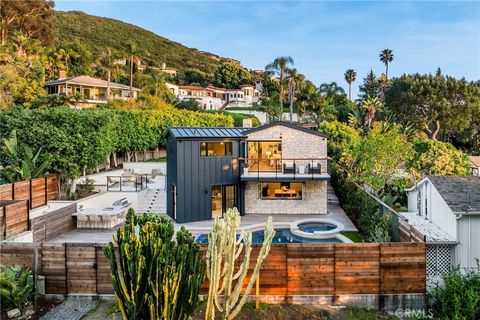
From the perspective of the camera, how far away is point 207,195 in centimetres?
2075

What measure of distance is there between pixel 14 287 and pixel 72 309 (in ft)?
5.74

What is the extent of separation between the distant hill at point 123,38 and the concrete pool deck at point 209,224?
111047 millimetres

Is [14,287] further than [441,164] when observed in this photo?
No

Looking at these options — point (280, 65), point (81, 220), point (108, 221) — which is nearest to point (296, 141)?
point (108, 221)

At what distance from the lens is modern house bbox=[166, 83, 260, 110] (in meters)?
77.2

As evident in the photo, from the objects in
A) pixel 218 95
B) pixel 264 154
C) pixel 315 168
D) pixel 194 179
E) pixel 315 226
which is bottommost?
pixel 315 226

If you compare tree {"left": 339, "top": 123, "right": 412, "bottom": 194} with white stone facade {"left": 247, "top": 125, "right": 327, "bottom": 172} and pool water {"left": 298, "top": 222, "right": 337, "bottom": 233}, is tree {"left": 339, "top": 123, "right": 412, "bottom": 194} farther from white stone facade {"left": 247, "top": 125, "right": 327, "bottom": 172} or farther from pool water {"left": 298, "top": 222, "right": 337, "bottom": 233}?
pool water {"left": 298, "top": 222, "right": 337, "bottom": 233}

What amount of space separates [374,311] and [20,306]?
10661 mm

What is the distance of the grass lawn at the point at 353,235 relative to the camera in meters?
17.2

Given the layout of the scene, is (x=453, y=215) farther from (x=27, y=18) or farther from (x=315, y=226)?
(x=27, y=18)

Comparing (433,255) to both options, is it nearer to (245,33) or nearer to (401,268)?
(401,268)

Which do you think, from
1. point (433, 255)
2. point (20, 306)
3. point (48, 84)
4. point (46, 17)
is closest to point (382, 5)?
point (433, 255)

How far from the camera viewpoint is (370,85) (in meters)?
73.8

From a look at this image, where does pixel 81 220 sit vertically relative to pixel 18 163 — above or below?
below
